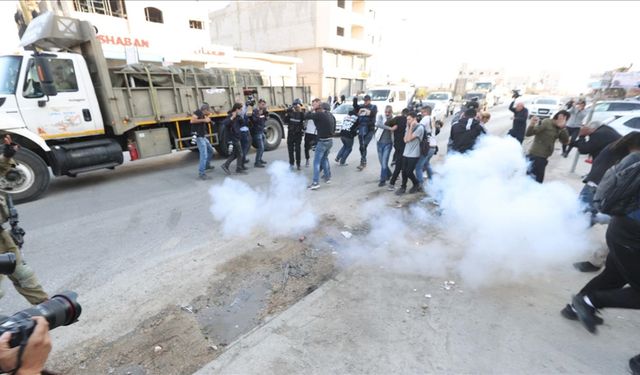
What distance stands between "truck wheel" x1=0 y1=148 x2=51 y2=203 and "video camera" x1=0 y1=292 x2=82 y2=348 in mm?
5643

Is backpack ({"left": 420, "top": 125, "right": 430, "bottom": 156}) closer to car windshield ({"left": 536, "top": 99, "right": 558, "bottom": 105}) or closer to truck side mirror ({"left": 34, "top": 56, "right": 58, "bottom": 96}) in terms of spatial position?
truck side mirror ({"left": 34, "top": 56, "right": 58, "bottom": 96})

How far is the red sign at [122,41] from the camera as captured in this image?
15.7 meters

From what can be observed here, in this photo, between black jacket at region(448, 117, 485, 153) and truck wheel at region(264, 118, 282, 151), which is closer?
black jacket at region(448, 117, 485, 153)

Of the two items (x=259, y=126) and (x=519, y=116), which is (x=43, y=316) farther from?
(x=519, y=116)

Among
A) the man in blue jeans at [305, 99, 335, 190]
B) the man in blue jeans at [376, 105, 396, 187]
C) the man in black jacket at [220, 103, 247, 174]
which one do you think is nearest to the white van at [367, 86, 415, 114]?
the man in blue jeans at [376, 105, 396, 187]

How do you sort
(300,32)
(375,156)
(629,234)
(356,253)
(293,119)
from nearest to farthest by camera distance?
(629,234) < (356,253) < (293,119) < (375,156) < (300,32)

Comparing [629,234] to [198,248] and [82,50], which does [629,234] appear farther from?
[82,50]

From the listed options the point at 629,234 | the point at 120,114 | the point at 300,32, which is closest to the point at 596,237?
the point at 629,234

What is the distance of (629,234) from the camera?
220 centimetres

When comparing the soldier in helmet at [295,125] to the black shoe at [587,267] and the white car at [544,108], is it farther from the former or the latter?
the white car at [544,108]

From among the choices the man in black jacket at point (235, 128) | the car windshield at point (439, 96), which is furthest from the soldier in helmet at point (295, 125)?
the car windshield at point (439, 96)

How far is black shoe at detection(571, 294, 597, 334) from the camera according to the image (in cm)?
251

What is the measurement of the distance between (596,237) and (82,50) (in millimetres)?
9699

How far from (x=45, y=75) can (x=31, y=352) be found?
6110 mm
